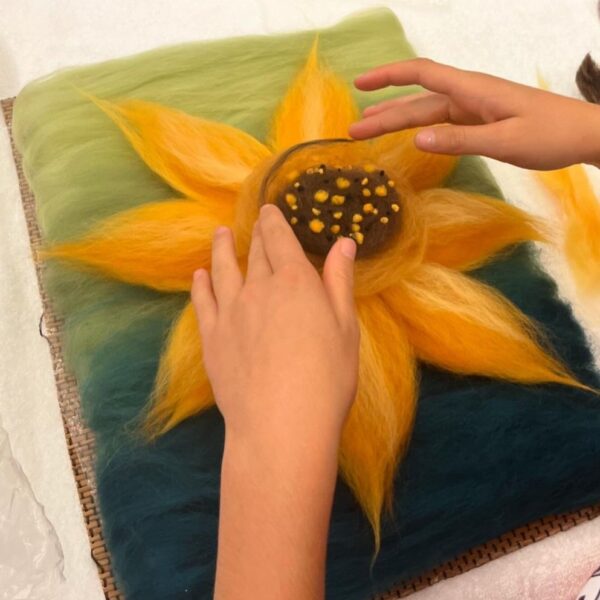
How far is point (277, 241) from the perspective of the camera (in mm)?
556

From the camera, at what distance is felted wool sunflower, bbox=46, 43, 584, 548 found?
637 mm

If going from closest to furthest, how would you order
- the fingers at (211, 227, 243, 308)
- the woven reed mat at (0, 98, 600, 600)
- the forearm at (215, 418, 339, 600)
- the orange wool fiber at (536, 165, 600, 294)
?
the forearm at (215, 418, 339, 600)
the fingers at (211, 227, 243, 308)
the woven reed mat at (0, 98, 600, 600)
the orange wool fiber at (536, 165, 600, 294)

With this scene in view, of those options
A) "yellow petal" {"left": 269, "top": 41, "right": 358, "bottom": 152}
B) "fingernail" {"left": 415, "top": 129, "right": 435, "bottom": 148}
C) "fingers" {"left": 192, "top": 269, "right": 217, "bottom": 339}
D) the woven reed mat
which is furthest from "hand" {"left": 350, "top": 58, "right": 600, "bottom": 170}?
the woven reed mat

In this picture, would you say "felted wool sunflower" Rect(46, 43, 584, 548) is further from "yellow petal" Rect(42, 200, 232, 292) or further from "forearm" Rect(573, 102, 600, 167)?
"forearm" Rect(573, 102, 600, 167)

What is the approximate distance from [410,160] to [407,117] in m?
0.05

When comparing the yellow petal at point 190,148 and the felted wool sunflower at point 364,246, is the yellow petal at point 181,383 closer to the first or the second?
the felted wool sunflower at point 364,246

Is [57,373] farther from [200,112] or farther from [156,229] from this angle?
[200,112]

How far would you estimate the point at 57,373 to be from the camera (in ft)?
2.48

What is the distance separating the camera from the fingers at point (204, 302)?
567 mm

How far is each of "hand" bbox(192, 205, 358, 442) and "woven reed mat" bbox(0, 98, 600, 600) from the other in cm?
24

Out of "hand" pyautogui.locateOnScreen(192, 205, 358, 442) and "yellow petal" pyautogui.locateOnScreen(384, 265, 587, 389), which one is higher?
"hand" pyautogui.locateOnScreen(192, 205, 358, 442)

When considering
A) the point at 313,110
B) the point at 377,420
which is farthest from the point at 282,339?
the point at 313,110

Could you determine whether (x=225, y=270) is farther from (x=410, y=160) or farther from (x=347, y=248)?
(x=410, y=160)

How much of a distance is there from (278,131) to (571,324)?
15.3 inches
